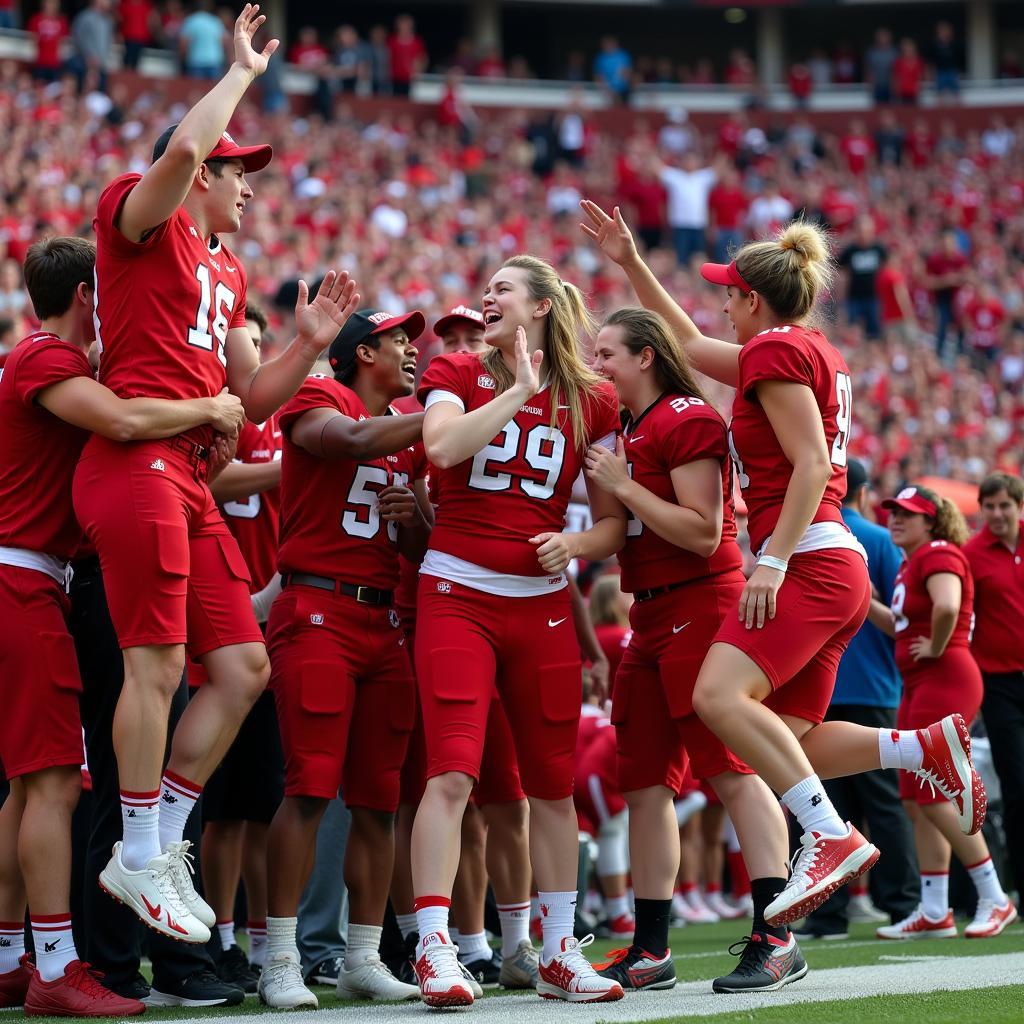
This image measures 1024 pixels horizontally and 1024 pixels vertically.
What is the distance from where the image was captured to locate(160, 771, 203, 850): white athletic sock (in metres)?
4.82

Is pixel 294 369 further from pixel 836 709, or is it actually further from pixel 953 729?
pixel 836 709

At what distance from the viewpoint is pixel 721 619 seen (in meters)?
5.27

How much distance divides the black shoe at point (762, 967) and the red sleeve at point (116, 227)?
2799 mm

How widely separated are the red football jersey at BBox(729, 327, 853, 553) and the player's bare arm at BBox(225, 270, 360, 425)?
4.47ft

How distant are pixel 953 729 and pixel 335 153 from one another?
1912cm

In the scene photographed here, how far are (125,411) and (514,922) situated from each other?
2.26m

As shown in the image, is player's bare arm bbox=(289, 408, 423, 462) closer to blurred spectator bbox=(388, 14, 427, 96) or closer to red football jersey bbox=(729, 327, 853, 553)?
red football jersey bbox=(729, 327, 853, 553)

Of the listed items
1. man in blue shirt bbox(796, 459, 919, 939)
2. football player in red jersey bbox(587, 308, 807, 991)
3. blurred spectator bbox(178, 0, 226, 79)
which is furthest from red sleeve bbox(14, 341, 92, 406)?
blurred spectator bbox(178, 0, 226, 79)

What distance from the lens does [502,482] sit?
16.8 ft

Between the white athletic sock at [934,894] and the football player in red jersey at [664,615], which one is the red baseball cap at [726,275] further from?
the white athletic sock at [934,894]

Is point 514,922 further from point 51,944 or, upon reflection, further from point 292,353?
point 292,353

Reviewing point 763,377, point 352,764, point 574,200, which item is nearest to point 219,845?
point 352,764

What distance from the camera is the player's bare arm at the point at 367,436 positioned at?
17.1 feet

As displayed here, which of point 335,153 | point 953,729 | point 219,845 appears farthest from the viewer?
point 335,153
